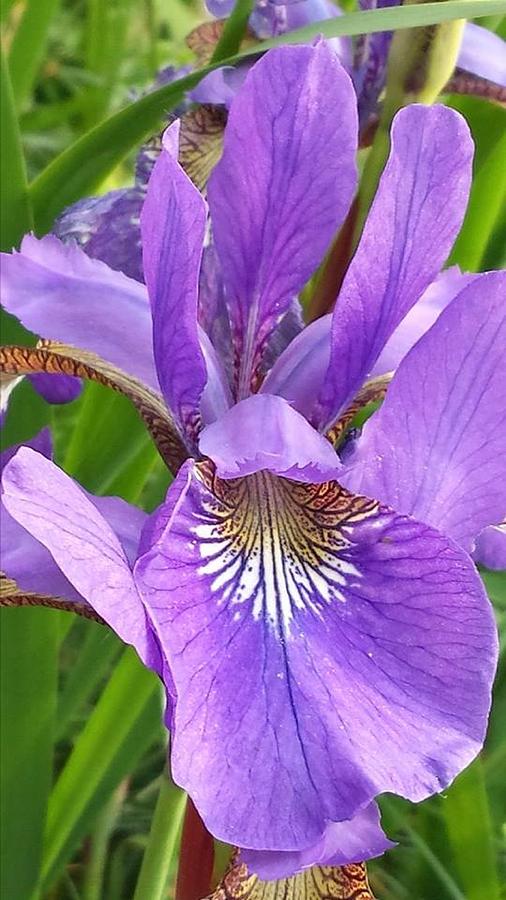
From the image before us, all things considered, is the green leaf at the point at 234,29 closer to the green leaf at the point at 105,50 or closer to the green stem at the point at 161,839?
the green stem at the point at 161,839

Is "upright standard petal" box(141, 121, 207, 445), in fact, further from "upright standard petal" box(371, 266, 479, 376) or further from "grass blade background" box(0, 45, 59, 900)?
"grass blade background" box(0, 45, 59, 900)

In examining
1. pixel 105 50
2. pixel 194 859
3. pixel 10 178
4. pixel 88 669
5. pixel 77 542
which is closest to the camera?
pixel 77 542

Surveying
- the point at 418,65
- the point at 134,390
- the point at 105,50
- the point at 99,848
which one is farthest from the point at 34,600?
the point at 105,50

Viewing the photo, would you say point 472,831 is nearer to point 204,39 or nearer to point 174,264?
point 174,264

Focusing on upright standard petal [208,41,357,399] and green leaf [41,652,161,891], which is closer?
upright standard petal [208,41,357,399]

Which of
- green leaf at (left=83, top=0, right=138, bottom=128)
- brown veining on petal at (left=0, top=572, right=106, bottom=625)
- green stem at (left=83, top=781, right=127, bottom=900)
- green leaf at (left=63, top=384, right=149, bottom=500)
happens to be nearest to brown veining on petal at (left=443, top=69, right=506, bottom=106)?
green leaf at (left=63, top=384, right=149, bottom=500)

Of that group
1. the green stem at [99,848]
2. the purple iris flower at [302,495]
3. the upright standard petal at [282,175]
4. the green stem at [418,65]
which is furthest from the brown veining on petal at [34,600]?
the green stem at [99,848]

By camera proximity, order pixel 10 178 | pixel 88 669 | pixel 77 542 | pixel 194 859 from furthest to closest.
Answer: pixel 88 669 → pixel 10 178 → pixel 194 859 → pixel 77 542
